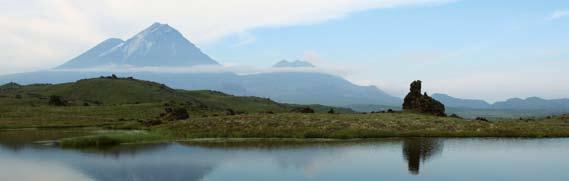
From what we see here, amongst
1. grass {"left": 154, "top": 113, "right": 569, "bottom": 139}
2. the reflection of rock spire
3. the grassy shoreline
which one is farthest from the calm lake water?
grass {"left": 154, "top": 113, "right": 569, "bottom": 139}

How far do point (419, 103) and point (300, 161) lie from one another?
6191 centimetres

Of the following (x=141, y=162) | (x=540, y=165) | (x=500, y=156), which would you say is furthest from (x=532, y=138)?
(x=141, y=162)

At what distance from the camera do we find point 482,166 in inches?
1943

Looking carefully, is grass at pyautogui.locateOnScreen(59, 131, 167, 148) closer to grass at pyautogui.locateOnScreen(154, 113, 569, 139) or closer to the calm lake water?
the calm lake water

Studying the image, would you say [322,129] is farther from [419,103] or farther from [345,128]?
[419,103]

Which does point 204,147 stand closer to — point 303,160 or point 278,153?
point 278,153

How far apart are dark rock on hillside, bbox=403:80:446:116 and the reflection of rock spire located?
117 feet

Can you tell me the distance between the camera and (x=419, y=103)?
364 feet

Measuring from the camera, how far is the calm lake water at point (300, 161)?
45.5m

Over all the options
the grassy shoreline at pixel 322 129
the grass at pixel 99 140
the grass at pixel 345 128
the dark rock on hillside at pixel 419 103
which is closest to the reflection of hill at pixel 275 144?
the grassy shoreline at pixel 322 129

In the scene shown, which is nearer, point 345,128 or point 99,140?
point 99,140

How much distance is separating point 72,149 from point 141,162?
16.2 metres

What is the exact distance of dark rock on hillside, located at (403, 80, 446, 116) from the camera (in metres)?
109

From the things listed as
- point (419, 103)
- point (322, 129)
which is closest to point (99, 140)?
point (322, 129)
